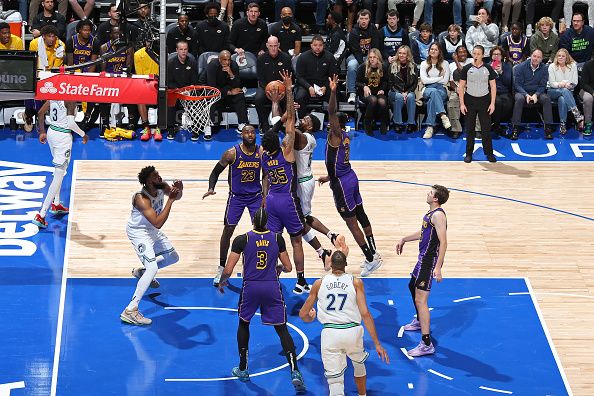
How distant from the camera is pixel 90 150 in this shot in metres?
20.9

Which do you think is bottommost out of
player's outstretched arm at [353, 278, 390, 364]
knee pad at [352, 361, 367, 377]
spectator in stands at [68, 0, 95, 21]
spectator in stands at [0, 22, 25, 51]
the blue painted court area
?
the blue painted court area

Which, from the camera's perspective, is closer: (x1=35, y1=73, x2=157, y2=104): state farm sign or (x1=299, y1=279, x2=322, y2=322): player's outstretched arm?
(x1=299, y1=279, x2=322, y2=322): player's outstretched arm

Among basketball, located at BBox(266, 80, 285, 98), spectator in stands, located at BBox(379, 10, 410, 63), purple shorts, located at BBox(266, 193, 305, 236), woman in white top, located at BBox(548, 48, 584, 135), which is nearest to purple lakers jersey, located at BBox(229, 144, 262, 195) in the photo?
purple shorts, located at BBox(266, 193, 305, 236)

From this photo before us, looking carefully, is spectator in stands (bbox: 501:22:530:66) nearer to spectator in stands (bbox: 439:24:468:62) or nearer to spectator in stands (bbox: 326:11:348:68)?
spectator in stands (bbox: 439:24:468:62)

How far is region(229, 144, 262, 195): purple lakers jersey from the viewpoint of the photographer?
14930 millimetres

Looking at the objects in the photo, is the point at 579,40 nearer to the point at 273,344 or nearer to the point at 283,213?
the point at 283,213

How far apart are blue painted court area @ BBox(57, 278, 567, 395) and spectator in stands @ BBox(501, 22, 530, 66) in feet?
26.8

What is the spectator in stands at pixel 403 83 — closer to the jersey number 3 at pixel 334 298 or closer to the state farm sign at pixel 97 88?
the state farm sign at pixel 97 88

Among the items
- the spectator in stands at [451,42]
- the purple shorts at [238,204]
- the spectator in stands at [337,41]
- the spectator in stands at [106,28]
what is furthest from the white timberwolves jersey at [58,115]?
the spectator in stands at [451,42]

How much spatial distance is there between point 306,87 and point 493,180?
4.16 meters

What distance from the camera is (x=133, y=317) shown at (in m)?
14.2

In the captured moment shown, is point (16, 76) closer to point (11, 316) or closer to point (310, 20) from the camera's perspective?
point (11, 316)

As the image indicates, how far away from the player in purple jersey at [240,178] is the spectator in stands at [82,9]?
948 cm

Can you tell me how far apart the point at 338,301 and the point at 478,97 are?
9541 mm
